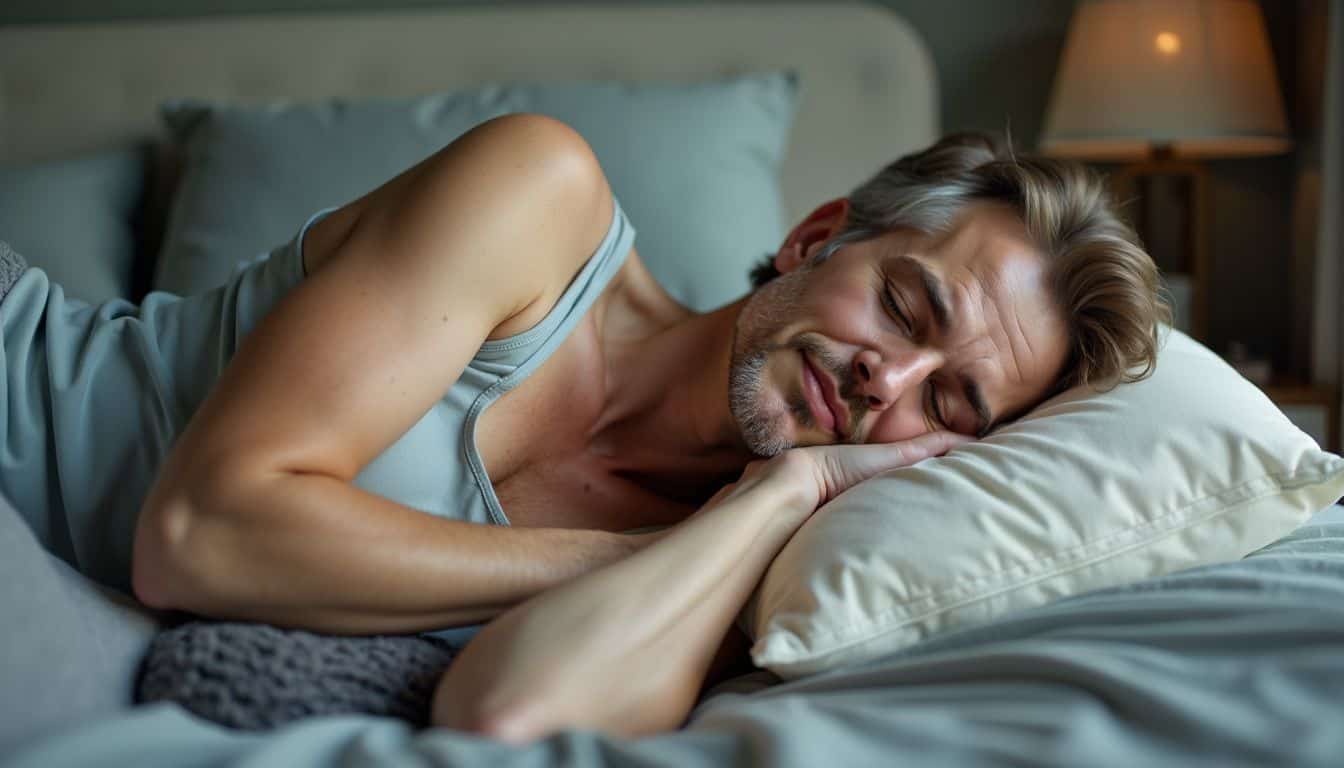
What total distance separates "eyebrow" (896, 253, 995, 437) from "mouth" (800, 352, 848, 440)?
145mm

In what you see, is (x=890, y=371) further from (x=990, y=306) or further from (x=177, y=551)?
(x=177, y=551)

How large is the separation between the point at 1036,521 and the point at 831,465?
26cm

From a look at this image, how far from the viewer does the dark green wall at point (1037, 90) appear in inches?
112

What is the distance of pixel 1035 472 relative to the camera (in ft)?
3.63

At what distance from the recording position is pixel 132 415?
4.31ft

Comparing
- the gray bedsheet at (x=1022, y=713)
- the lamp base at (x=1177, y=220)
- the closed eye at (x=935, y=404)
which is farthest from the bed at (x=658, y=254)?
the lamp base at (x=1177, y=220)

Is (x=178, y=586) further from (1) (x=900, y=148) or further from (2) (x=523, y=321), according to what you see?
(1) (x=900, y=148)

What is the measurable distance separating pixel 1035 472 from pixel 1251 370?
175 cm

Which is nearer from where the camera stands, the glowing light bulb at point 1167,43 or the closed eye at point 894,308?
the closed eye at point 894,308

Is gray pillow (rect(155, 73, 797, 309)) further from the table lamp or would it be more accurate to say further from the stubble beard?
the table lamp

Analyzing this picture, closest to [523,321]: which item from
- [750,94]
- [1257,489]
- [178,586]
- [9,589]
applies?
[178,586]

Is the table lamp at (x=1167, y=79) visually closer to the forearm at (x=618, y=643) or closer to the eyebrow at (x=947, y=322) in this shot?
the eyebrow at (x=947, y=322)

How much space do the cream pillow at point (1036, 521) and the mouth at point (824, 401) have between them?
21 cm

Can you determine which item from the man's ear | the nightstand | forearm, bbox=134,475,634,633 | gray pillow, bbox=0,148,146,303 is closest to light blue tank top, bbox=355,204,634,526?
forearm, bbox=134,475,634,633
